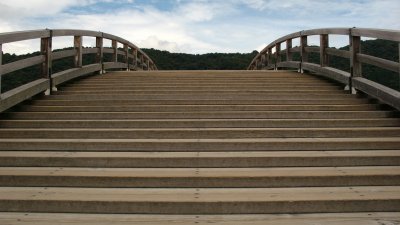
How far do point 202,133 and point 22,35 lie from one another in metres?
2.92

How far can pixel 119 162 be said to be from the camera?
3902 mm

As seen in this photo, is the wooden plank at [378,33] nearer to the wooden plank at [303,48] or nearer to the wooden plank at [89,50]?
the wooden plank at [303,48]

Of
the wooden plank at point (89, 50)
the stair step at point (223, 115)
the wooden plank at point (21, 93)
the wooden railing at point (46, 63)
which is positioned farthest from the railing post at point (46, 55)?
the wooden plank at point (89, 50)

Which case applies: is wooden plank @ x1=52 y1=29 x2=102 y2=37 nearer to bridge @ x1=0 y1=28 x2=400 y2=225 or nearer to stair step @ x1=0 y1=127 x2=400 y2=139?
bridge @ x1=0 y1=28 x2=400 y2=225

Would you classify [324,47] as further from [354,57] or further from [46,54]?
[46,54]

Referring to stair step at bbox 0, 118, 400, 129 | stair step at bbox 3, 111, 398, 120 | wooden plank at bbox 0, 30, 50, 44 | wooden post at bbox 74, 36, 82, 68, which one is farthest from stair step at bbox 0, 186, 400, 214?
wooden post at bbox 74, 36, 82, 68

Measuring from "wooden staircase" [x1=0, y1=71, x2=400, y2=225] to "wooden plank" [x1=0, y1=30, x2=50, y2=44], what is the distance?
0.98m

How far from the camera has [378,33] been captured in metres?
5.36

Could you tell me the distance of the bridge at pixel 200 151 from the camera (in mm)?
3102

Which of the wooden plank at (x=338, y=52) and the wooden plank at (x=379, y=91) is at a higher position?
the wooden plank at (x=338, y=52)
